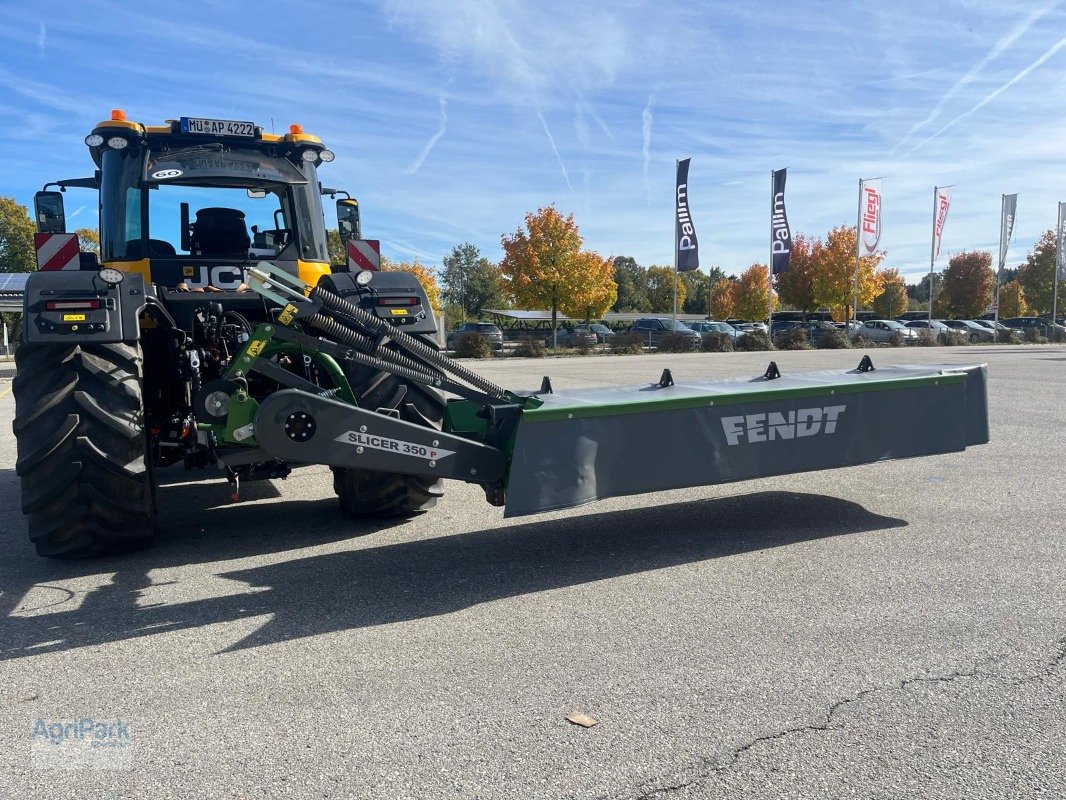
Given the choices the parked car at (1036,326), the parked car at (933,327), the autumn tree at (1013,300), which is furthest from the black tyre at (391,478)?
the autumn tree at (1013,300)

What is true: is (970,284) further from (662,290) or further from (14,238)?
(14,238)

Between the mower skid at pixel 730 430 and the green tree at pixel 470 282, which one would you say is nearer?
the mower skid at pixel 730 430

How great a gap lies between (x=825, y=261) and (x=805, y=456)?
48.6m

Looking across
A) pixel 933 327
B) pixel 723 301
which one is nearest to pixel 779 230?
pixel 933 327

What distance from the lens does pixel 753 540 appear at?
5262 mm

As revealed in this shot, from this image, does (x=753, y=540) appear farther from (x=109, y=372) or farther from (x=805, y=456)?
(x=109, y=372)

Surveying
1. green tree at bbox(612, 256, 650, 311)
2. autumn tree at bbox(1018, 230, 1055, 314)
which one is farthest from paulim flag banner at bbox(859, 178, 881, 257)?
green tree at bbox(612, 256, 650, 311)

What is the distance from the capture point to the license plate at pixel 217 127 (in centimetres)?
577

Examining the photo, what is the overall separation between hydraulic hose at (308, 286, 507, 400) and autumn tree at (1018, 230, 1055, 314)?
6445 centimetres

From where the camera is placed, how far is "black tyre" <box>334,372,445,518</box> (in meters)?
5.04

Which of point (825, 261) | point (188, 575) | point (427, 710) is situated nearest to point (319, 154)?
point (188, 575)

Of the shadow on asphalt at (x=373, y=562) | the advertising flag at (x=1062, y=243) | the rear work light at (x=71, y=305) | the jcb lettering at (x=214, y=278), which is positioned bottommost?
the shadow on asphalt at (x=373, y=562)

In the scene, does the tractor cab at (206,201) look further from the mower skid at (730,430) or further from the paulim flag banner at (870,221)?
the paulim flag banner at (870,221)

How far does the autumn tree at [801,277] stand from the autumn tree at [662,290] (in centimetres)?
3446
